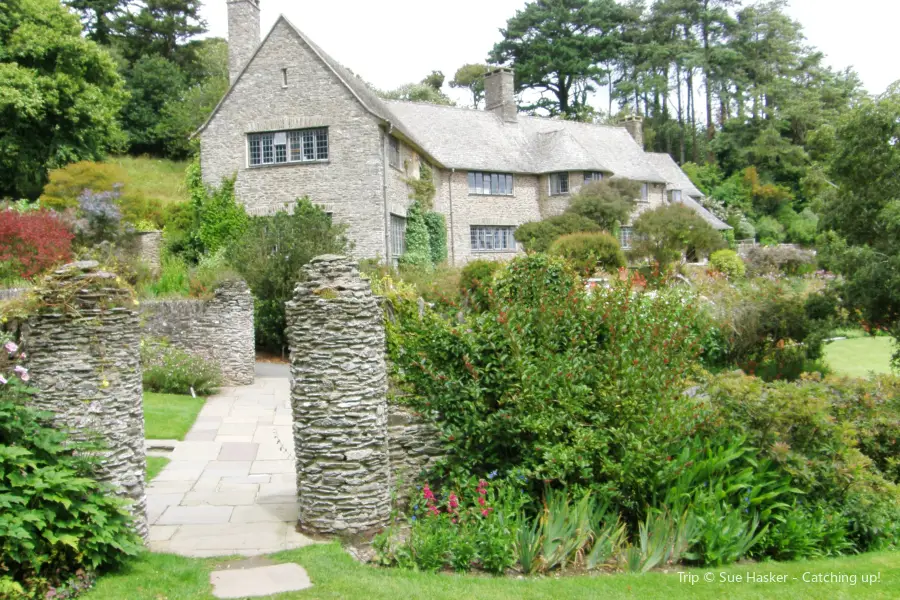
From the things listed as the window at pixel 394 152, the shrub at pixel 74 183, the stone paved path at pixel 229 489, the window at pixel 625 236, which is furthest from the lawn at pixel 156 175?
the stone paved path at pixel 229 489

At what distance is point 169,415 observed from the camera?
12.2m

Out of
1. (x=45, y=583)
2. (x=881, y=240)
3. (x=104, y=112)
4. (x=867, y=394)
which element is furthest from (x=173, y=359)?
(x=104, y=112)

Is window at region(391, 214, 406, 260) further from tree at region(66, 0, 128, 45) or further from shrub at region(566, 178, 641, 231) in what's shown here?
tree at region(66, 0, 128, 45)

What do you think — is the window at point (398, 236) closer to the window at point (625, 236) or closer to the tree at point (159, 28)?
the window at point (625, 236)

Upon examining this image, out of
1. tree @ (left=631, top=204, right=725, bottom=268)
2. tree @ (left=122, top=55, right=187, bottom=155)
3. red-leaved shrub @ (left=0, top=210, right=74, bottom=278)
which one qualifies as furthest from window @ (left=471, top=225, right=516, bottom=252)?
tree @ (left=122, top=55, right=187, bottom=155)

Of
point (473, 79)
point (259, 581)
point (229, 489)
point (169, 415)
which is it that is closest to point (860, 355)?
point (229, 489)

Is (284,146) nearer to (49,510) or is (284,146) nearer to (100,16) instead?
(49,510)

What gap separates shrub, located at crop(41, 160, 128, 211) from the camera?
2577cm

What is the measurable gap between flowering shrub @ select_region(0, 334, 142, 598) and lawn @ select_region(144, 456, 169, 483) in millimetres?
3022

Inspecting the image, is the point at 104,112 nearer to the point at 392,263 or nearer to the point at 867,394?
the point at 392,263

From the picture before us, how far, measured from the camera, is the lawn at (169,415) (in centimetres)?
1104

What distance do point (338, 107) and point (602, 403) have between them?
64.4ft

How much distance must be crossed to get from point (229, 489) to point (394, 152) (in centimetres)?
1962

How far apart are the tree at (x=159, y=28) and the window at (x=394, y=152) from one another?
2688cm
